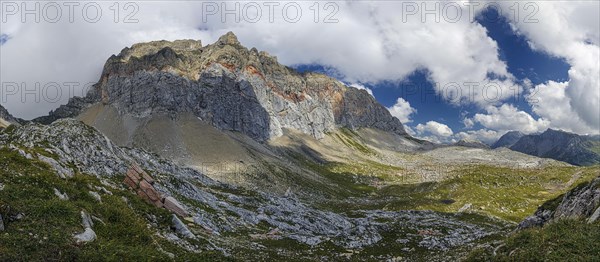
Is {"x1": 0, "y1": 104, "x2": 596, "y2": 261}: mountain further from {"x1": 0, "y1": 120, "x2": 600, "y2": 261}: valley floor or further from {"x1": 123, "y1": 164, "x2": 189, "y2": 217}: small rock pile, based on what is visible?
{"x1": 123, "y1": 164, "x2": 189, "y2": 217}: small rock pile

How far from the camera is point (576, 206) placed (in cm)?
3516

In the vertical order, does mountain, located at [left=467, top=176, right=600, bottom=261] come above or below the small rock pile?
above

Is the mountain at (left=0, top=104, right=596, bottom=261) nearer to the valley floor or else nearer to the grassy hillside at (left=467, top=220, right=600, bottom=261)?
the valley floor

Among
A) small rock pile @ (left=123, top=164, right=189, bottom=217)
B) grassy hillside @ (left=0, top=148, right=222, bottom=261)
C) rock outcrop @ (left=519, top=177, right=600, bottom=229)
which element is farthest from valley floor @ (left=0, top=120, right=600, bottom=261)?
rock outcrop @ (left=519, top=177, right=600, bottom=229)

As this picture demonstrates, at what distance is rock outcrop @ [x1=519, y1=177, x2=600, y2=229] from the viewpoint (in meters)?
31.4

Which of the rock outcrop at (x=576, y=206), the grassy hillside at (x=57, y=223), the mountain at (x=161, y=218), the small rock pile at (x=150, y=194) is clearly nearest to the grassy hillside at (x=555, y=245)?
the rock outcrop at (x=576, y=206)

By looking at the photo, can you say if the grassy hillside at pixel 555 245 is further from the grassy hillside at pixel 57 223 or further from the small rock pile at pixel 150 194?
the small rock pile at pixel 150 194

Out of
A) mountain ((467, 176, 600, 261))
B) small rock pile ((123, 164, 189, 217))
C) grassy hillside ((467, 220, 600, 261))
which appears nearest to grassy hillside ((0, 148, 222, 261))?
small rock pile ((123, 164, 189, 217))

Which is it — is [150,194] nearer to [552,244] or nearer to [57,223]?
[57,223]

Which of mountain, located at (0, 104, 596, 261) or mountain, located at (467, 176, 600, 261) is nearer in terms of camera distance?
mountain, located at (467, 176, 600, 261)

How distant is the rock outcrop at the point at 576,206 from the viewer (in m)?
31.4

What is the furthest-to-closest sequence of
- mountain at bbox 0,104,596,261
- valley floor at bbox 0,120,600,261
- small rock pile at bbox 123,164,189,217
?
small rock pile at bbox 123,164,189,217 → mountain at bbox 0,104,596,261 → valley floor at bbox 0,120,600,261

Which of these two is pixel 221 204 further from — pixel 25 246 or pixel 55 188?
pixel 25 246

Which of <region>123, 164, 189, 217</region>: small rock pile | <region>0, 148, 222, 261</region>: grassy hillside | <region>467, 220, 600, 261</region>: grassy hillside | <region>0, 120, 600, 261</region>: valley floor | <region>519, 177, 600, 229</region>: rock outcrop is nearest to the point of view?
<region>467, 220, 600, 261</region>: grassy hillside
